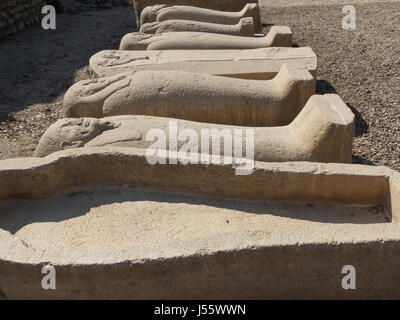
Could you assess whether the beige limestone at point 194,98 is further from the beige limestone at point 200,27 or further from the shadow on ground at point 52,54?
the beige limestone at point 200,27

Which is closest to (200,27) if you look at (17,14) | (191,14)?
(191,14)

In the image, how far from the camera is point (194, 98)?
3.02m

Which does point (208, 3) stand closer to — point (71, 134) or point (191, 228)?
point (71, 134)

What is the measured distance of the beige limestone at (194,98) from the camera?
9.90ft

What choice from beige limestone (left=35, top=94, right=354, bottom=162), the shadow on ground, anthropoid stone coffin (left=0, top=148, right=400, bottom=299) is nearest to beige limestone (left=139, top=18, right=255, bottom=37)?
the shadow on ground

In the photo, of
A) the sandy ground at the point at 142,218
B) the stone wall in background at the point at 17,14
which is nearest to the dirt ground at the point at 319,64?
the stone wall in background at the point at 17,14

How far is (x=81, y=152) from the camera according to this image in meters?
2.41

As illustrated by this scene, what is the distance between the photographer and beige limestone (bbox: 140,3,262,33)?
5465mm

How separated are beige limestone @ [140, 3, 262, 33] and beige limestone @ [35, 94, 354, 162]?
10.9 feet

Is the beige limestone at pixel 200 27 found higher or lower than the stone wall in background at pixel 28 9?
lower

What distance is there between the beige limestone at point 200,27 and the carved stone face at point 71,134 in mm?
2860

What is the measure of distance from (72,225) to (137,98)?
1.20 metres

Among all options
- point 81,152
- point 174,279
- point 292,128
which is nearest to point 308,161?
Result: point 292,128
